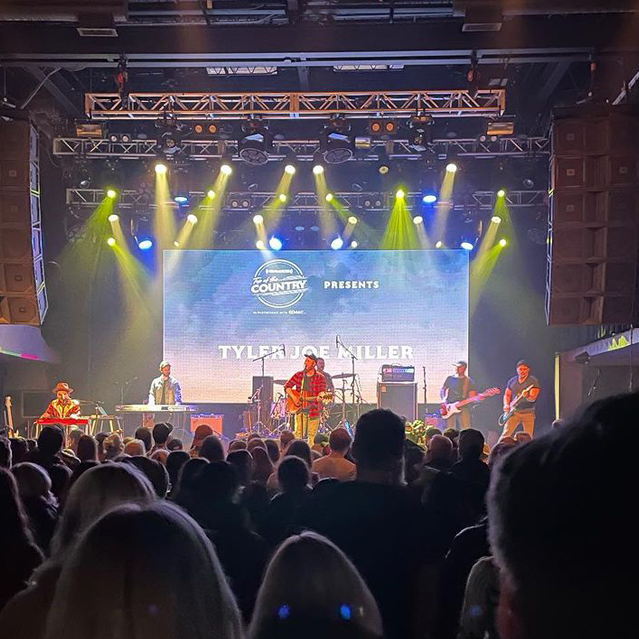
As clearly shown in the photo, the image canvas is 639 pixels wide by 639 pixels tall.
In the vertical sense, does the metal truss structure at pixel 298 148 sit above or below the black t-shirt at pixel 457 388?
above

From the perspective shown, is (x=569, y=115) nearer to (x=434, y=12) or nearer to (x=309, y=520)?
(x=434, y=12)

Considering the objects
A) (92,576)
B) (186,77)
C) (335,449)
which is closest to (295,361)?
(186,77)

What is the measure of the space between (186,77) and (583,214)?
7700 mm

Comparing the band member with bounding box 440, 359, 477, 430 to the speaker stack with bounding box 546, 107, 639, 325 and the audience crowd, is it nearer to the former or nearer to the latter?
the speaker stack with bounding box 546, 107, 639, 325

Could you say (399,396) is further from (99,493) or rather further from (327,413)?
(99,493)

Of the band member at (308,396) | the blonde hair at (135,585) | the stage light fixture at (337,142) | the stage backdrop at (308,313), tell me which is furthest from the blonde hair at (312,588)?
the stage backdrop at (308,313)

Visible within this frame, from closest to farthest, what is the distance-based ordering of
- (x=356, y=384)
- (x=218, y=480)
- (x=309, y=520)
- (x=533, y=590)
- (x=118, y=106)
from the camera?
(x=533, y=590)
(x=309, y=520)
(x=218, y=480)
(x=118, y=106)
(x=356, y=384)

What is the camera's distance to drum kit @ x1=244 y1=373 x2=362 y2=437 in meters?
15.1

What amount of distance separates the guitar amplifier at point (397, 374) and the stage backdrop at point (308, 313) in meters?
2.20

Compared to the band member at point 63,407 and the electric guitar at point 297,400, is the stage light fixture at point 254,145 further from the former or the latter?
the band member at point 63,407

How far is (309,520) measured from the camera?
11.3 ft

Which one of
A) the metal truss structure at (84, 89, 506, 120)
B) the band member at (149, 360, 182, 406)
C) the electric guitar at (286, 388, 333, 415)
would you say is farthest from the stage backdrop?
the metal truss structure at (84, 89, 506, 120)

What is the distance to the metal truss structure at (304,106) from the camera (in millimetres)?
12352

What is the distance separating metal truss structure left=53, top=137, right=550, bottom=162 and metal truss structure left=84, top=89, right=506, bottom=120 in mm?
1086
